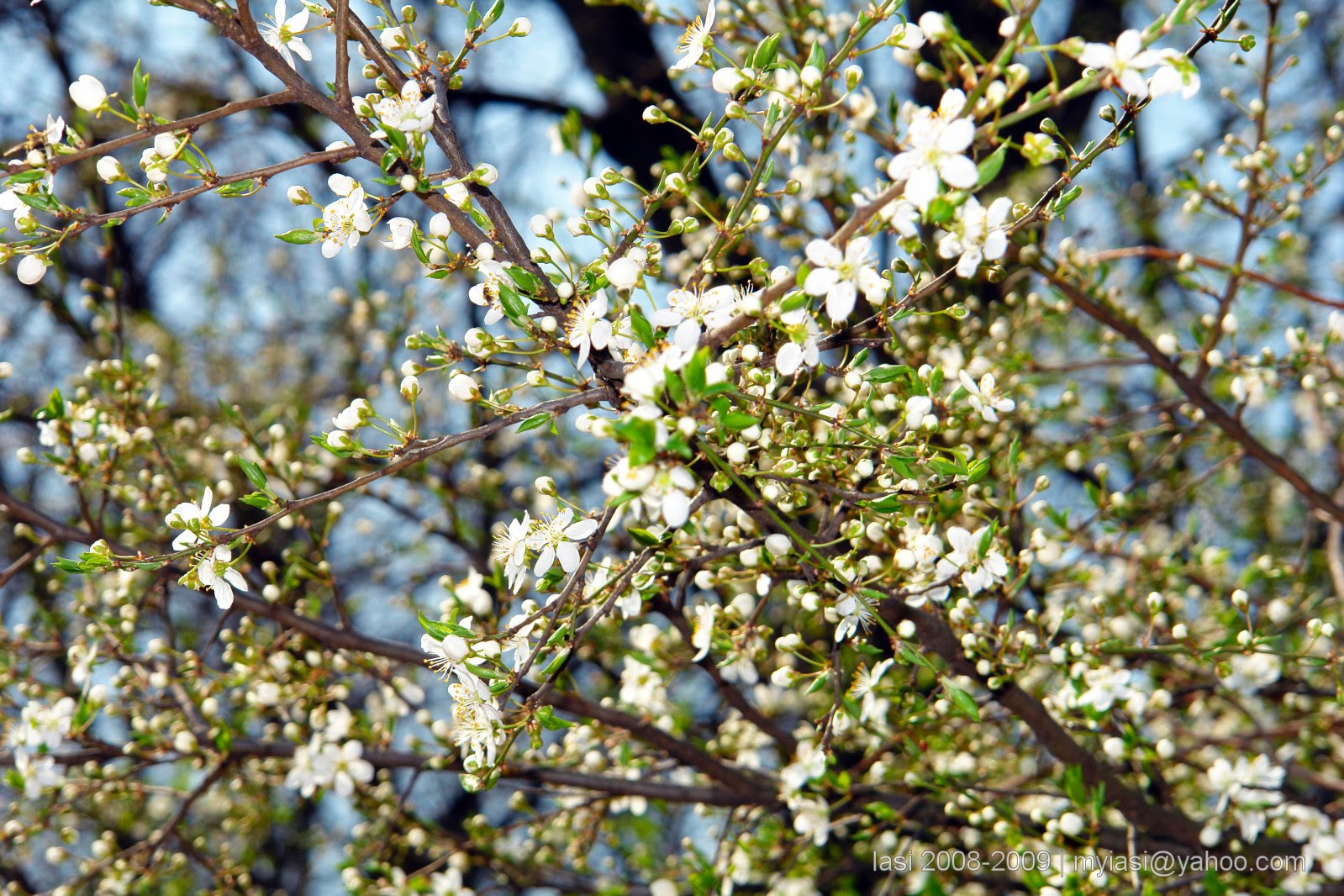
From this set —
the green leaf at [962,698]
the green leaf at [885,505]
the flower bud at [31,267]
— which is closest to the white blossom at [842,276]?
the green leaf at [885,505]

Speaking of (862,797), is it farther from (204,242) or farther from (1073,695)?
(204,242)

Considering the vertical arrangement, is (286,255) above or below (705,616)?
above

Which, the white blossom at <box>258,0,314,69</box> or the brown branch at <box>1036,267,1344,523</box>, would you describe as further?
the brown branch at <box>1036,267,1344,523</box>

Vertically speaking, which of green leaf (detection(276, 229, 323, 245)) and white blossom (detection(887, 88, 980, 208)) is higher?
green leaf (detection(276, 229, 323, 245))

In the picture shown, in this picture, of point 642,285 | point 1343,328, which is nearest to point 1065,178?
point 642,285

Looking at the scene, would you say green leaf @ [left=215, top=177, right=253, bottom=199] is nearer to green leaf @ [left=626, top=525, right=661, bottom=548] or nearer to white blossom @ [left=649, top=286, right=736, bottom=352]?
white blossom @ [left=649, top=286, right=736, bottom=352]

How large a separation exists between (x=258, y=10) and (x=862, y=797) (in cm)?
397

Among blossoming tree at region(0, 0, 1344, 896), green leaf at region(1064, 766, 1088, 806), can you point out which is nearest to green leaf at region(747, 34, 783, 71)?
blossoming tree at region(0, 0, 1344, 896)

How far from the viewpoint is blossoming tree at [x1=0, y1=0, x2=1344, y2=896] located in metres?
1.44

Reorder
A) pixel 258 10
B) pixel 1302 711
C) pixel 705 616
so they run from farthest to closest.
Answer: pixel 258 10 → pixel 1302 711 → pixel 705 616

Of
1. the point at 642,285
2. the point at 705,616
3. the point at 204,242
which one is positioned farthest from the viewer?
the point at 204,242

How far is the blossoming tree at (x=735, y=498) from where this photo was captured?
1.44 meters

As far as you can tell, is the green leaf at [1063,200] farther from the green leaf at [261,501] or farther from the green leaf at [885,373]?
the green leaf at [261,501]

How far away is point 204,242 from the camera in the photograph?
558 cm
